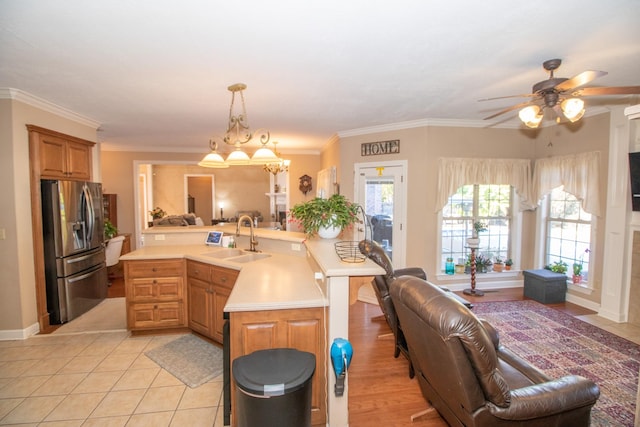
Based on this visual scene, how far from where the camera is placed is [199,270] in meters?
3.27

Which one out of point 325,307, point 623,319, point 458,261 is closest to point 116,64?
point 325,307

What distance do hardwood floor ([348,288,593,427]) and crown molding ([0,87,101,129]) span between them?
4386 millimetres

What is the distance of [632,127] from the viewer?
3729mm

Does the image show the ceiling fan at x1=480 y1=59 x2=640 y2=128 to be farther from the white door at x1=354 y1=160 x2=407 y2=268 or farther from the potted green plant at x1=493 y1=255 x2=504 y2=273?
the potted green plant at x1=493 y1=255 x2=504 y2=273

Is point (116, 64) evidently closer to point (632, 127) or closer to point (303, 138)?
point (303, 138)

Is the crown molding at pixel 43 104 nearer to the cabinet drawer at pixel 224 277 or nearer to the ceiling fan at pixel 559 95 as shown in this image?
the cabinet drawer at pixel 224 277

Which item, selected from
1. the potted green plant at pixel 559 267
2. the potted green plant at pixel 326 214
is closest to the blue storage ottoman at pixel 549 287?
the potted green plant at pixel 559 267

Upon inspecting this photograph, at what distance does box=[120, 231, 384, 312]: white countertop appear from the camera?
198 centimetres

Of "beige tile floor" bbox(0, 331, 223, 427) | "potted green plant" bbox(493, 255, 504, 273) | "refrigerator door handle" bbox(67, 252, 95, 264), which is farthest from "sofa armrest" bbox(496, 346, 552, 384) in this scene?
"refrigerator door handle" bbox(67, 252, 95, 264)

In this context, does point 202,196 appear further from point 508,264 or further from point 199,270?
point 508,264

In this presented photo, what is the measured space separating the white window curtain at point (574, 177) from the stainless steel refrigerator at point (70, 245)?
653 centimetres

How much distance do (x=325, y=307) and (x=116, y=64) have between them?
259 centimetres

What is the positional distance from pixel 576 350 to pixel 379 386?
2.12 m

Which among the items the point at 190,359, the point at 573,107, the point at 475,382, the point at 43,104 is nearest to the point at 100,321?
the point at 190,359
